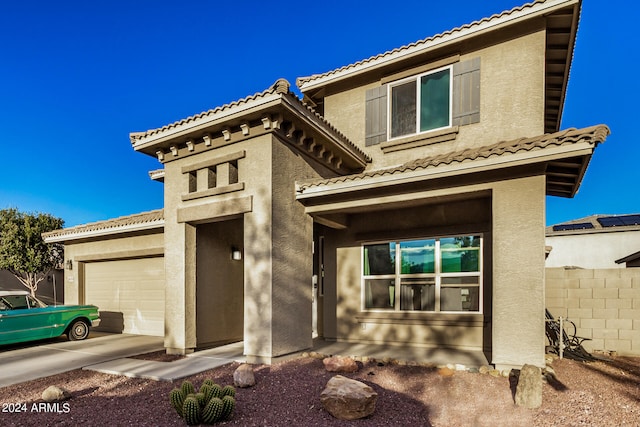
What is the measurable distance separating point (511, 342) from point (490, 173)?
2.83m

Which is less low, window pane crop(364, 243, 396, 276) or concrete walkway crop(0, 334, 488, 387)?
window pane crop(364, 243, 396, 276)

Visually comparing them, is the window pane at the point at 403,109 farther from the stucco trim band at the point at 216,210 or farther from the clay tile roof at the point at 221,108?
the stucco trim band at the point at 216,210

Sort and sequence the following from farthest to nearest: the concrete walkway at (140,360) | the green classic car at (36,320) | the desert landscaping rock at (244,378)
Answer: the green classic car at (36,320)
the concrete walkway at (140,360)
the desert landscaping rock at (244,378)

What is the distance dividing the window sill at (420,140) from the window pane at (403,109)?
0.85 feet

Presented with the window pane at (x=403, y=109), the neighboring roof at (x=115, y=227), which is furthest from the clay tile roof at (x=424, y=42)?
the neighboring roof at (x=115, y=227)

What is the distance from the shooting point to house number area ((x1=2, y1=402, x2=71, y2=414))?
4.84 m

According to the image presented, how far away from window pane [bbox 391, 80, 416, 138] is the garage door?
24.9 feet

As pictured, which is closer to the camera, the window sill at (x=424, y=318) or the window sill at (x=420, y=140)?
the window sill at (x=424, y=318)

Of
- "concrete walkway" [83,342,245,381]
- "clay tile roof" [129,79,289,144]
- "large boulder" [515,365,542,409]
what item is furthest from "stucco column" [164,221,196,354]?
"large boulder" [515,365,542,409]

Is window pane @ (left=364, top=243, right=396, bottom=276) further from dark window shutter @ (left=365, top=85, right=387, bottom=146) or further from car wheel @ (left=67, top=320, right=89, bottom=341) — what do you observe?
car wheel @ (left=67, top=320, right=89, bottom=341)

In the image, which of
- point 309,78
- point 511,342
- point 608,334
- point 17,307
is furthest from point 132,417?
point 608,334

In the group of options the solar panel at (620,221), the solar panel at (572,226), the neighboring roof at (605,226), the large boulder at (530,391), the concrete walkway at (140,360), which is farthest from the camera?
the solar panel at (572,226)

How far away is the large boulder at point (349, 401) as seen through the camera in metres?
4.37

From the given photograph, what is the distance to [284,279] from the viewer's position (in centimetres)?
701
